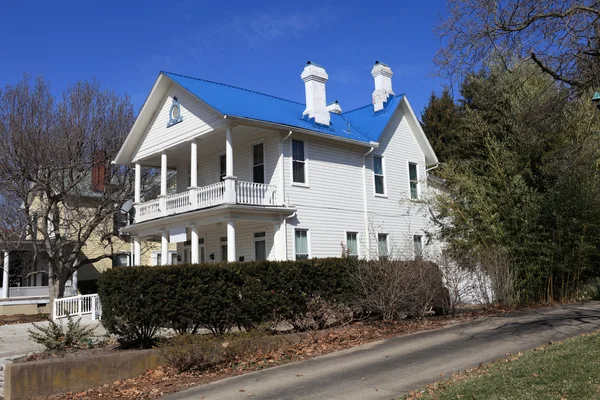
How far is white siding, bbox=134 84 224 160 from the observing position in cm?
1955

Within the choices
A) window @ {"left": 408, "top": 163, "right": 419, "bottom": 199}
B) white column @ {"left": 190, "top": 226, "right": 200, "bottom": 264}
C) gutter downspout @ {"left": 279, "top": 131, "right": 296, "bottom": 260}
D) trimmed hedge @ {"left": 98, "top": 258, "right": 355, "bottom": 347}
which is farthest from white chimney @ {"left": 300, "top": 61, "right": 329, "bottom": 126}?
trimmed hedge @ {"left": 98, "top": 258, "right": 355, "bottom": 347}

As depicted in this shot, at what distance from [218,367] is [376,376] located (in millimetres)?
3143

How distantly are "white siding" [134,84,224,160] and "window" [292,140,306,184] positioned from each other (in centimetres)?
297

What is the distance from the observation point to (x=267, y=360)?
1024 cm

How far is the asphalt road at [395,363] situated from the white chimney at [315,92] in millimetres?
11306

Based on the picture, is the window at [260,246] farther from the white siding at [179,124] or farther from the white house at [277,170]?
the white siding at [179,124]

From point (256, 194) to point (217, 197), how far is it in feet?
4.48

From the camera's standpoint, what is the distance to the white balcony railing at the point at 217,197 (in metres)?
18.2

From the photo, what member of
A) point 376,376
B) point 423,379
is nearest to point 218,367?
point 376,376

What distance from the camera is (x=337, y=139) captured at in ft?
67.4

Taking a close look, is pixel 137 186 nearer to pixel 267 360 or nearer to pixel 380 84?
pixel 380 84

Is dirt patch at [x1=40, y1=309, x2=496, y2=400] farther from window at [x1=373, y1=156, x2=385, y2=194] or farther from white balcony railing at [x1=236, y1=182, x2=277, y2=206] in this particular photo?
window at [x1=373, y1=156, x2=385, y2=194]

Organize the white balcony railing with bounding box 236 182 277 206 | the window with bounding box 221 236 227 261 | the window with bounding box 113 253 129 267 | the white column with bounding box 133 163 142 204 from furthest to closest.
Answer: the window with bounding box 113 253 129 267
the white column with bounding box 133 163 142 204
the window with bounding box 221 236 227 261
the white balcony railing with bounding box 236 182 277 206

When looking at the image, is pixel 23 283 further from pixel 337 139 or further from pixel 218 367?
pixel 218 367
